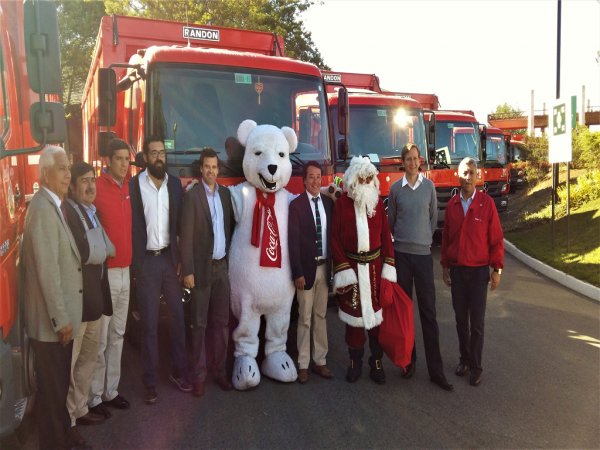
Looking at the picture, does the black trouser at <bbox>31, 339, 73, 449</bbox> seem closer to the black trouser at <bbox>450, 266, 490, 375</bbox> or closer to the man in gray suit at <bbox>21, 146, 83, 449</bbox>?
the man in gray suit at <bbox>21, 146, 83, 449</bbox>

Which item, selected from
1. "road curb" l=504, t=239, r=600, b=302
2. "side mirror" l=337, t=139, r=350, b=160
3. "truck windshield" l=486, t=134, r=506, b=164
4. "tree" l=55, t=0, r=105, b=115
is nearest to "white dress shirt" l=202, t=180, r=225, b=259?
"side mirror" l=337, t=139, r=350, b=160

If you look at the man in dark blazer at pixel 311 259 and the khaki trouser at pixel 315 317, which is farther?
the khaki trouser at pixel 315 317

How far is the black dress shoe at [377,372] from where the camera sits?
15.4 feet

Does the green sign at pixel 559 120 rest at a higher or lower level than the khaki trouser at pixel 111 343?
higher

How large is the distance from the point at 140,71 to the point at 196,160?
104 centimetres

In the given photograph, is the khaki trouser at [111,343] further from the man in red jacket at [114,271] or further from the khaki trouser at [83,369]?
the khaki trouser at [83,369]

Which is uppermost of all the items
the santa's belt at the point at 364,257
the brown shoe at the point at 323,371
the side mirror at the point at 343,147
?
the side mirror at the point at 343,147

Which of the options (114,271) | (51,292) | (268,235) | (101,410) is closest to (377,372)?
(268,235)

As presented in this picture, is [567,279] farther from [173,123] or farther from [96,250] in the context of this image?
Result: [96,250]

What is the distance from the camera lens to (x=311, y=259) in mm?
4707

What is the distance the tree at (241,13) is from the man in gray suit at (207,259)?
46.0ft

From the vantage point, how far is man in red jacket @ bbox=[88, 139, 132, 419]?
4051 mm

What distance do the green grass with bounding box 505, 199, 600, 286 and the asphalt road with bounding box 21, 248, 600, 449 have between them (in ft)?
11.6

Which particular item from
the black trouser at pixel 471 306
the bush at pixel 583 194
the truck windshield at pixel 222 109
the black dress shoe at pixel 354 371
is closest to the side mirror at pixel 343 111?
the truck windshield at pixel 222 109
